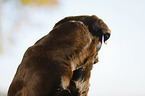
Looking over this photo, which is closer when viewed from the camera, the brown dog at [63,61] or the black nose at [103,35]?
the brown dog at [63,61]

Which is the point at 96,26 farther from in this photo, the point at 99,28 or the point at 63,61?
the point at 63,61

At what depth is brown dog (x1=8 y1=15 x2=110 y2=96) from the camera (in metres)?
0.51

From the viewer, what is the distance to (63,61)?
54 cm

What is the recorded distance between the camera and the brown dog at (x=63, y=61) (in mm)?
506

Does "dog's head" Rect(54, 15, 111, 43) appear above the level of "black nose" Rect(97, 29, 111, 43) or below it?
above

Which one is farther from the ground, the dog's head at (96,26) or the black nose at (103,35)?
the dog's head at (96,26)

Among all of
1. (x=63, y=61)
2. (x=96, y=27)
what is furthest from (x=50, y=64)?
(x=96, y=27)

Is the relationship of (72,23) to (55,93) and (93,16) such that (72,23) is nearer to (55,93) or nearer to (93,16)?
(93,16)

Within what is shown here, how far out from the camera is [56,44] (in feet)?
1.89

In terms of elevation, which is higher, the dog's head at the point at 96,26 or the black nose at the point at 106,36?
the dog's head at the point at 96,26

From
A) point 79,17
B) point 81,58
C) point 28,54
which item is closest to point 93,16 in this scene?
point 79,17

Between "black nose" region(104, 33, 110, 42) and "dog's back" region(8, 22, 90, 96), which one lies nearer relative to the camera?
"dog's back" region(8, 22, 90, 96)

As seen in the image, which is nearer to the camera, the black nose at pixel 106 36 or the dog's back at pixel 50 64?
the dog's back at pixel 50 64

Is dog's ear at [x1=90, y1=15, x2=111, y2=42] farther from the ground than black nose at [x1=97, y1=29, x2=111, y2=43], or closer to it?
farther from the ground
